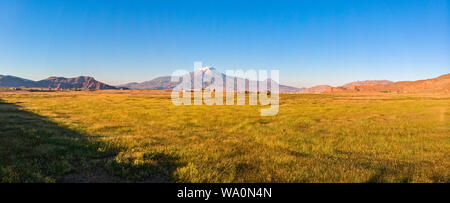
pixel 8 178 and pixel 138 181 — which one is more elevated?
pixel 8 178

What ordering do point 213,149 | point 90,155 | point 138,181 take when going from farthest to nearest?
point 213,149 → point 90,155 → point 138,181

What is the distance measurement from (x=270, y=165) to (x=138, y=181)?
4517 mm

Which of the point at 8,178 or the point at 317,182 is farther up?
the point at 8,178

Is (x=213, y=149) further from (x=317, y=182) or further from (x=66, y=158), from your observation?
(x=66, y=158)

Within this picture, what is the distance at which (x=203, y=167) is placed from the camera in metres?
7.04

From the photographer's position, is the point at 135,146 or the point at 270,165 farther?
the point at 135,146

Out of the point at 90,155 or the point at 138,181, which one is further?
the point at 90,155
